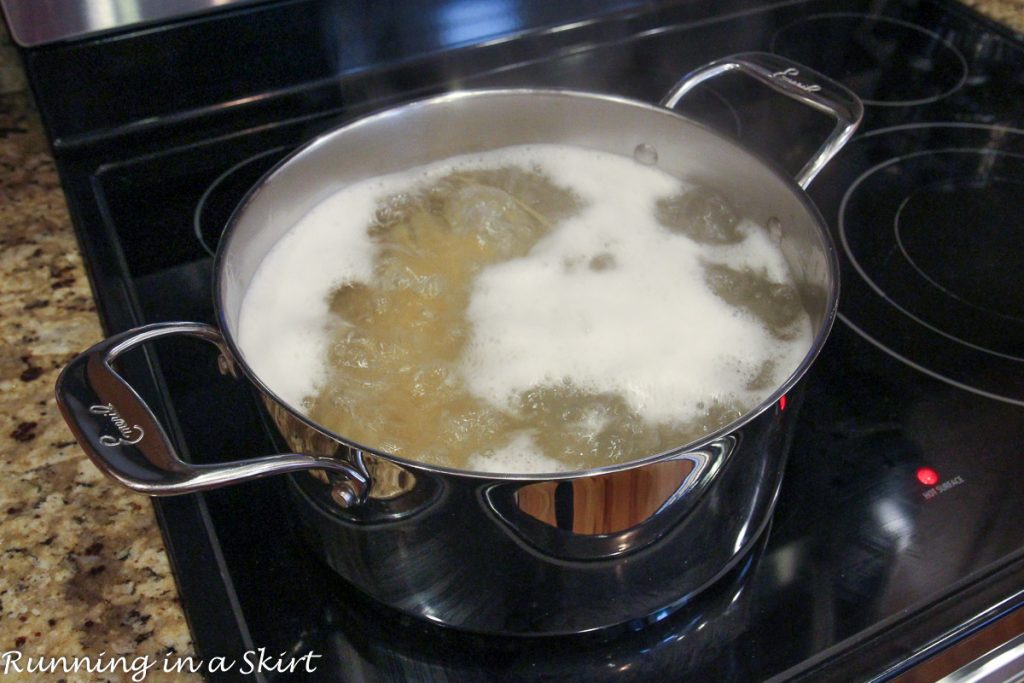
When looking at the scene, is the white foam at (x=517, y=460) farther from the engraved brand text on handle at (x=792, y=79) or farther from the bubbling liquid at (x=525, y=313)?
the engraved brand text on handle at (x=792, y=79)

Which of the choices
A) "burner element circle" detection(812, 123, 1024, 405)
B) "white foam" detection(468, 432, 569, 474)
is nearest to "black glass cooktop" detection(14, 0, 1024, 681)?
"burner element circle" detection(812, 123, 1024, 405)

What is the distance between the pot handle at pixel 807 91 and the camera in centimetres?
80

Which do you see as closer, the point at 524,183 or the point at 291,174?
the point at 291,174

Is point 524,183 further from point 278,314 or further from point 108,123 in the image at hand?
point 108,123

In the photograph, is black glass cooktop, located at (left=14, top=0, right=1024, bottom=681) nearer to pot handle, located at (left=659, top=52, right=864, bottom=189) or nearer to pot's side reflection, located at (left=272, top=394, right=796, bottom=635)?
pot's side reflection, located at (left=272, top=394, right=796, bottom=635)

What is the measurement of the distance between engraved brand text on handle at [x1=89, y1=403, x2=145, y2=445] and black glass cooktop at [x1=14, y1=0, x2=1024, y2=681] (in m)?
0.14

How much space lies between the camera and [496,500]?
0.54 meters

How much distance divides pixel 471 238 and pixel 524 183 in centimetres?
11

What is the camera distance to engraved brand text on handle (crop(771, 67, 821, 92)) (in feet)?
2.80

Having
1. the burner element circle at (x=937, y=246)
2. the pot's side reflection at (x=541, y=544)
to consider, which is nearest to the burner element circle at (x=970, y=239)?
the burner element circle at (x=937, y=246)

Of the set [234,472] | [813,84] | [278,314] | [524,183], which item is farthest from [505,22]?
[234,472]

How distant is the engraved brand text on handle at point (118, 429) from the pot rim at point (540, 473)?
0.07 metres

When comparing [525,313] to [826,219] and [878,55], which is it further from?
[878,55]

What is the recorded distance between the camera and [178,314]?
0.88 meters
